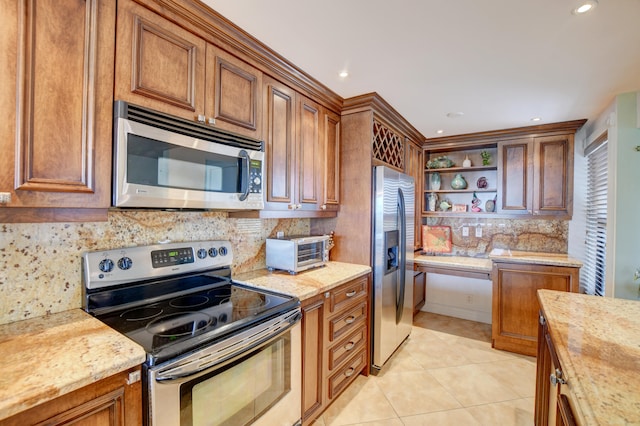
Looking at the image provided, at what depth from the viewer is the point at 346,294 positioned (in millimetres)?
2166

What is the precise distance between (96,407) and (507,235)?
418 cm

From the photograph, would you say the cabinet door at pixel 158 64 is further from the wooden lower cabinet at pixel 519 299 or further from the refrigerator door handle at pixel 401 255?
the wooden lower cabinet at pixel 519 299

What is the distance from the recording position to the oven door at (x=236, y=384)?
105 centimetres

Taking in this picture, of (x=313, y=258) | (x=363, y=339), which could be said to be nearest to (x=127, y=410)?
(x=313, y=258)

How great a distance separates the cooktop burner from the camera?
119 centimetres

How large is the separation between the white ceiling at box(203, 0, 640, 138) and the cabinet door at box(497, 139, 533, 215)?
0.77 meters

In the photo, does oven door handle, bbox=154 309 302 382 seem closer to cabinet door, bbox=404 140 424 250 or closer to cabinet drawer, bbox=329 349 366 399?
cabinet drawer, bbox=329 349 366 399

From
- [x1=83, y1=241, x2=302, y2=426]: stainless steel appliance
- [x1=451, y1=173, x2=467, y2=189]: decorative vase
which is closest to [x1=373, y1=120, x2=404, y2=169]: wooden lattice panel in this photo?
[x1=451, y1=173, x2=467, y2=189]: decorative vase

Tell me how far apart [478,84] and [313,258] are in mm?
1871

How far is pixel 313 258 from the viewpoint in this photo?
2324mm

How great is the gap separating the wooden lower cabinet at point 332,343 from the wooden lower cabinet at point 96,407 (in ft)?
3.03

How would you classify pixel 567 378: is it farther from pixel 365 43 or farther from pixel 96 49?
pixel 96 49

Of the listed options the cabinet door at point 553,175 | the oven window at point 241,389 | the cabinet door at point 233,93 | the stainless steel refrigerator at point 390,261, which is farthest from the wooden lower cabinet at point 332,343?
the cabinet door at point 553,175

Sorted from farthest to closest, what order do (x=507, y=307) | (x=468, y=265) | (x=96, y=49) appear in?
(x=468, y=265), (x=507, y=307), (x=96, y=49)
